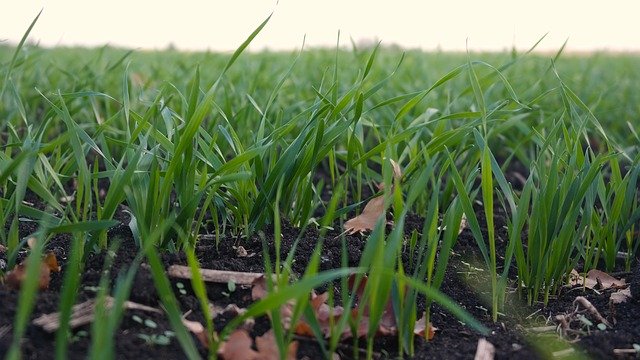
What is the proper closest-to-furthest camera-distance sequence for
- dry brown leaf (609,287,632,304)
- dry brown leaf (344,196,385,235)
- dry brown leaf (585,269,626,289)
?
dry brown leaf (609,287,632,304), dry brown leaf (585,269,626,289), dry brown leaf (344,196,385,235)

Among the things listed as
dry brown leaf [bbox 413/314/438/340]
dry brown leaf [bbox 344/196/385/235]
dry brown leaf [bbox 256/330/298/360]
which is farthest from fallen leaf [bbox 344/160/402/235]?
dry brown leaf [bbox 256/330/298/360]

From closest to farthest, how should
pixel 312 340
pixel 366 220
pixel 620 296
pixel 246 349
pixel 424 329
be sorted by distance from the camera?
pixel 246 349
pixel 312 340
pixel 424 329
pixel 620 296
pixel 366 220

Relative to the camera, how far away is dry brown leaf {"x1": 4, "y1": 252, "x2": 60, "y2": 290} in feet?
4.40

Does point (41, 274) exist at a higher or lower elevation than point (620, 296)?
higher

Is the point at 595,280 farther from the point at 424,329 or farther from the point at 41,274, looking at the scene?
the point at 41,274

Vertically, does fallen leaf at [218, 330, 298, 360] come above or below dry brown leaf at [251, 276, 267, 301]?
below

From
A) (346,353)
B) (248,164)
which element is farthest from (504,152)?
(346,353)

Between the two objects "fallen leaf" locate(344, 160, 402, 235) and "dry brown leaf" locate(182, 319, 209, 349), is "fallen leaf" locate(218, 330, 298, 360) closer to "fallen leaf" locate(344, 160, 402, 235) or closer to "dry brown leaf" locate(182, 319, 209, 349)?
"dry brown leaf" locate(182, 319, 209, 349)

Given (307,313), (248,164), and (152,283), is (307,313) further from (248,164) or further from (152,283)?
(248,164)

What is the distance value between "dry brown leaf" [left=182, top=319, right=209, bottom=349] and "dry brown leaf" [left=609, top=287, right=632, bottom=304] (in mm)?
897

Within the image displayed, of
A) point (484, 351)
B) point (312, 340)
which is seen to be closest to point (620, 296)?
point (484, 351)

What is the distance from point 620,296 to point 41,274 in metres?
1.19

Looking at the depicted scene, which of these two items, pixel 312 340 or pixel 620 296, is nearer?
pixel 312 340

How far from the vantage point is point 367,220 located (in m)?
1.88
